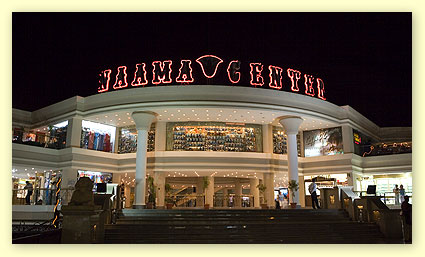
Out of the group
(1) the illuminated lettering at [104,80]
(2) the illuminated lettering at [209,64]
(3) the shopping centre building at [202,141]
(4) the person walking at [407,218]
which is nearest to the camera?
(4) the person walking at [407,218]

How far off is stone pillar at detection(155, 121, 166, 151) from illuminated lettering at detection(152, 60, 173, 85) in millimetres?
3647

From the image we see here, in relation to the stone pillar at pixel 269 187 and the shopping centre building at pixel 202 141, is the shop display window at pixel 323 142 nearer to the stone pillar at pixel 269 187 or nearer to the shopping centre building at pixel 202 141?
the shopping centre building at pixel 202 141

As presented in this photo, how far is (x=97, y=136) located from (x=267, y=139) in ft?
34.8

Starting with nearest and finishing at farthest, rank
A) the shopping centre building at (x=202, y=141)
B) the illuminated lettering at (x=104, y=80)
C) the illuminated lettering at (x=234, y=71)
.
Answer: the shopping centre building at (x=202, y=141)
the illuminated lettering at (x=234, y=71)
the illuminated lettering at (x=104, y=80)

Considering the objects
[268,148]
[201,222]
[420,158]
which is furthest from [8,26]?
[268,148]

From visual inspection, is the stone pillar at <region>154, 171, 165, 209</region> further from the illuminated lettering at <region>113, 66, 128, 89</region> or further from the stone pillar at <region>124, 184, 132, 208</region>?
the illuminated lettering at <region>113, 66, 128, 89</region>

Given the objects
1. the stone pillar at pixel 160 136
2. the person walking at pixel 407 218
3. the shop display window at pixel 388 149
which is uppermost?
the stone pillar at pixel 160 136

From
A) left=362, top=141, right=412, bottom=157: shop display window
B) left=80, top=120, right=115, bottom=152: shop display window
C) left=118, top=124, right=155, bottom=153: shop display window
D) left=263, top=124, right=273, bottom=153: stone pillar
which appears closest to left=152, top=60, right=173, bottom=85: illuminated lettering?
left=118, top=124, right=155, bottom=153: shop display window

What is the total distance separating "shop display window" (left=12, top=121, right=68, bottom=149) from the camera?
69.7 ft

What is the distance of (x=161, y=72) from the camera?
62.5 ft

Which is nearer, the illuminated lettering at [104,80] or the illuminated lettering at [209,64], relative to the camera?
the illuminated lettering at [209,64]

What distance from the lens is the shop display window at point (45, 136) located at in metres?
21.2

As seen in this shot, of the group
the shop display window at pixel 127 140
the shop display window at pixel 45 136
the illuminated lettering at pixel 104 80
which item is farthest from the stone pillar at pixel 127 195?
the illuminated lettering at pixel 104 80

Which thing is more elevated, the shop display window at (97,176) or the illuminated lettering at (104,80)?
the illuminated lettering at (104,80)
